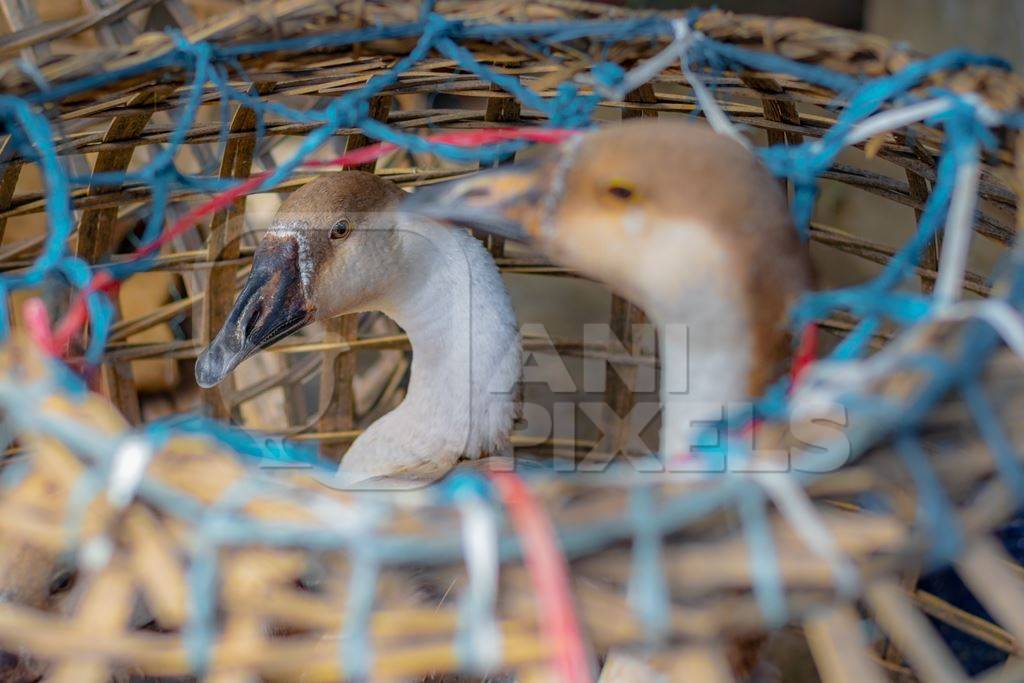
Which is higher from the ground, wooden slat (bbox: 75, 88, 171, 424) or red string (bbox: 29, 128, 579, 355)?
red string (bbox: 29, 128, 579, 355)

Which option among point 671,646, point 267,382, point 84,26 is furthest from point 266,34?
point 267,382

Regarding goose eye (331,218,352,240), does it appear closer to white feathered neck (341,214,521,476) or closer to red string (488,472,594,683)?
white feathered neck (341,214,521,476)

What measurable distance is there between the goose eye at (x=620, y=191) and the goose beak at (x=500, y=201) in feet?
0.18

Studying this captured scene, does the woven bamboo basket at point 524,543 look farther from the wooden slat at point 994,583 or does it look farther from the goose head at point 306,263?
the goose head at point 306,263

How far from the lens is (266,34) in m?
0.74

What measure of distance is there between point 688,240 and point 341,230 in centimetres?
46

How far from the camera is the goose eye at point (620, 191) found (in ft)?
2.12

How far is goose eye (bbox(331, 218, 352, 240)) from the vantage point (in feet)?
3.28

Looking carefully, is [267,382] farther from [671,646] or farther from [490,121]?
[671,646]

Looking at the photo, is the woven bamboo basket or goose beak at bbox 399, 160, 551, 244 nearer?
the woven bamboo basket

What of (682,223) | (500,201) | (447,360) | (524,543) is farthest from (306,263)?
(524,543)

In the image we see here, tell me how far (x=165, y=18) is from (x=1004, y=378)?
5.65 ft

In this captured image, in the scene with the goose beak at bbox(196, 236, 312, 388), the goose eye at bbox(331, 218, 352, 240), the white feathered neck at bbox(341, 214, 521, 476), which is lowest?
the white feathered neck at bbox(341, 214, 521, 476)

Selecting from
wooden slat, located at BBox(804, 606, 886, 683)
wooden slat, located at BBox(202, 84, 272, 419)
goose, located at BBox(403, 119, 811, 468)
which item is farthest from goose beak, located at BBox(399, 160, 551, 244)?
wooden slat, located at BBox(202, 84, 272, 419)
